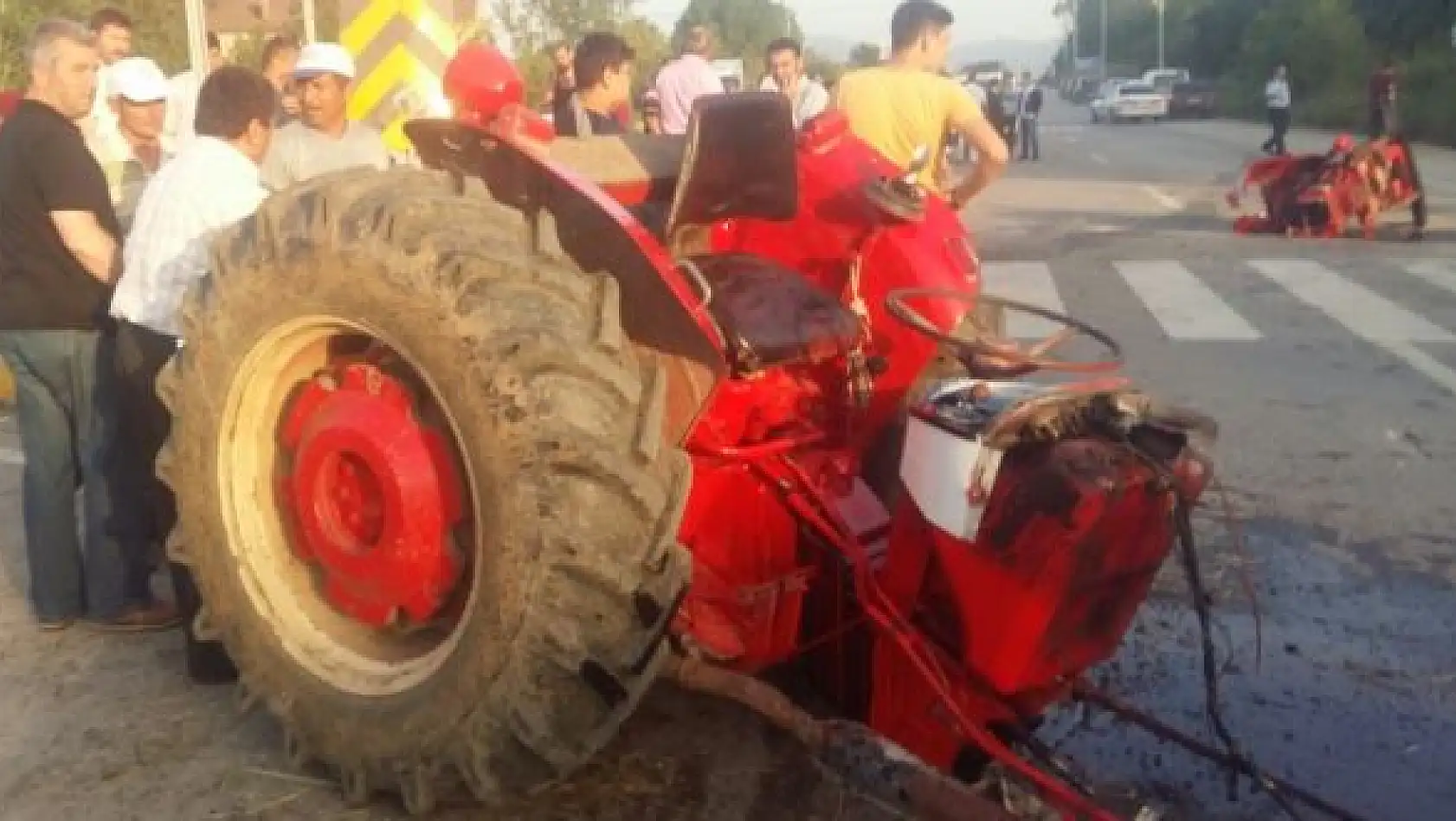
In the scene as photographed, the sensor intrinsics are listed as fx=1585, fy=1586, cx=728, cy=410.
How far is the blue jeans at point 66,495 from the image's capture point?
521 cm

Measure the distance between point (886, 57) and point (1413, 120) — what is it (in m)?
32.2

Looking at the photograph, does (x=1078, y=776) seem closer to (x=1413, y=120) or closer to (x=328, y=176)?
(x=328, y=176)

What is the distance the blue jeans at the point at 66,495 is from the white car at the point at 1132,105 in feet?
171

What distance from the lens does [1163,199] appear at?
20.4 m

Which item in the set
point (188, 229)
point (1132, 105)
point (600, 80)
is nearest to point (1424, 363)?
point (600, 80)

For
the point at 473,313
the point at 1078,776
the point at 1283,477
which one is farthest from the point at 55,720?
the point at 1283,477

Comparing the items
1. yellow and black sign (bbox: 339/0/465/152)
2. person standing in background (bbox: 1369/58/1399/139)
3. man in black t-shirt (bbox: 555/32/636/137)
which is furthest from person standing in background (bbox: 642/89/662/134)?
person standing in background (bbox: 1369/58/1399/139)

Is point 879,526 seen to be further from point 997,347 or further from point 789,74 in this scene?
point 789,74

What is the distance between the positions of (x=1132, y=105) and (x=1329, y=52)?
21.7ft

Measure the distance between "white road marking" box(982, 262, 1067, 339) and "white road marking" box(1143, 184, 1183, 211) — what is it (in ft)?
19.2

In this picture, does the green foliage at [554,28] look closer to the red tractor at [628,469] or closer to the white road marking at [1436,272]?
the white road marking at [1436,272]

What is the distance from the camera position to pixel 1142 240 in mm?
15719

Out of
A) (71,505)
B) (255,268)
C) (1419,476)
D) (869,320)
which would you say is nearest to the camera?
(255,268)

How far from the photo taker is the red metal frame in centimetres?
313
